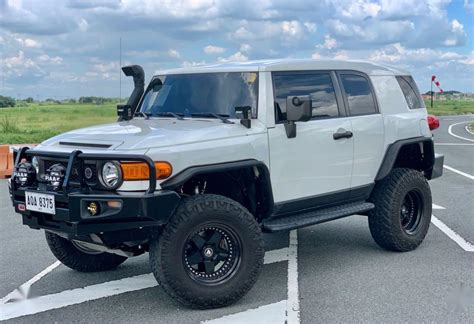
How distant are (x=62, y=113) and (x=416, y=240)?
21.6 m

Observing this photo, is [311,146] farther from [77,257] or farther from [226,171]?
[77,257]

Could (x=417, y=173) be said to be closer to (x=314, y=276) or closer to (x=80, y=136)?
(x=314, y=276)

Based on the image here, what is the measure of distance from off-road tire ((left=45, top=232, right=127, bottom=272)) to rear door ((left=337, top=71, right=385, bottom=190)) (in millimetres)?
2555

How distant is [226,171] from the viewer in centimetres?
510

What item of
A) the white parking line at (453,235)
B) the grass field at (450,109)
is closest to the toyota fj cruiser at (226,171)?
the white parking line at (453,235)

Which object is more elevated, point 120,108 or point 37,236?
point 120,108

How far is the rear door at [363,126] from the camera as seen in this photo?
6.27m

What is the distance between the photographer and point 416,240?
6.80 meters

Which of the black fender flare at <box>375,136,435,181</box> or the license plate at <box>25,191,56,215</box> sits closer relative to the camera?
the license plate at <box>25,191,56,215</box>

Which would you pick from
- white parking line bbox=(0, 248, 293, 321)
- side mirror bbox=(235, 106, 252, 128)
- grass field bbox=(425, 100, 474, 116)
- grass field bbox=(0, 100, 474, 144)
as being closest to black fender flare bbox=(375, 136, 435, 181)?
side mirror bbox=(235, 106, 252, 128)

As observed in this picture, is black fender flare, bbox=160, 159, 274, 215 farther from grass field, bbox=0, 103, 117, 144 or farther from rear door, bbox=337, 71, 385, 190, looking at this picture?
grass field, bbox=0, 103, 117, 144

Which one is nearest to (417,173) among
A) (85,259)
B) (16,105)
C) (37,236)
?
(85,259)

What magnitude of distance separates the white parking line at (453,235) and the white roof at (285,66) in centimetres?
212

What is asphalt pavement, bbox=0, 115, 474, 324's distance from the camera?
483 centimetres
